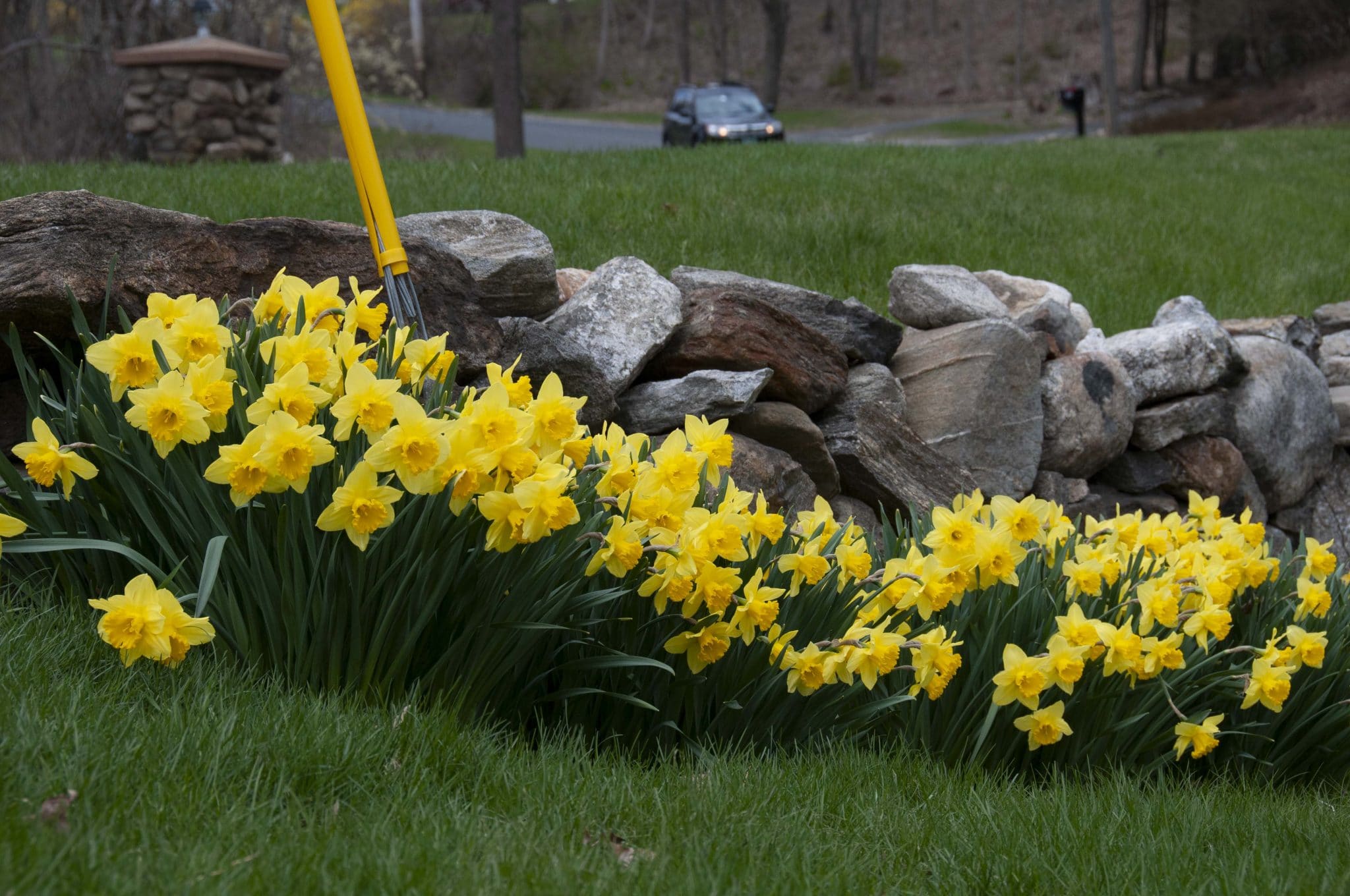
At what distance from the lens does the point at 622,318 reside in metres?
3.95

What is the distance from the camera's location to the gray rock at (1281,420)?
5797mm

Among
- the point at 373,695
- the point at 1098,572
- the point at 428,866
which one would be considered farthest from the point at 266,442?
the point at 1098,572

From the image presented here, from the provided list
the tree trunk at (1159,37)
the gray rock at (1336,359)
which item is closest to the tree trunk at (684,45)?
the tree trunk at (1159,37)

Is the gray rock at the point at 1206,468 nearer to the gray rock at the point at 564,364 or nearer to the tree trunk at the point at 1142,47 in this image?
the gray rock at the point at 564,364

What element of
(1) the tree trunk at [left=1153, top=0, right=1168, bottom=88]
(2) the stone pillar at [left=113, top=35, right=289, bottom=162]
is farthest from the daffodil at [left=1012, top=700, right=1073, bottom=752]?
(1) the tree trunk at [left=1153, top=0, right=1168, bottom=88]

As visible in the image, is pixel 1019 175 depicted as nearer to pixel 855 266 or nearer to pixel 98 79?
pixel 855 266

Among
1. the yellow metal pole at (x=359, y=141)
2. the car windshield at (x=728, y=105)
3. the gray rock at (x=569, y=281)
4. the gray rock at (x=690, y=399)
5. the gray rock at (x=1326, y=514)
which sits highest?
the car windshield at (x=728, y=105)

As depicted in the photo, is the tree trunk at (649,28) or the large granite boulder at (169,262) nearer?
the large granite boulder at (169,262)

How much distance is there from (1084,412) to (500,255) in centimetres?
266

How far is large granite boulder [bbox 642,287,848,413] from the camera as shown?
13.3ft

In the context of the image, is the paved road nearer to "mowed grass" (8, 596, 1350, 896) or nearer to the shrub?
the shrub

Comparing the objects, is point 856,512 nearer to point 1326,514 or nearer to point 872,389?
point 872,389

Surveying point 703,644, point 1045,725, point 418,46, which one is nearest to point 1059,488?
point 1045,725

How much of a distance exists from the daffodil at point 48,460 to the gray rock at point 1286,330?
19.3 ft
